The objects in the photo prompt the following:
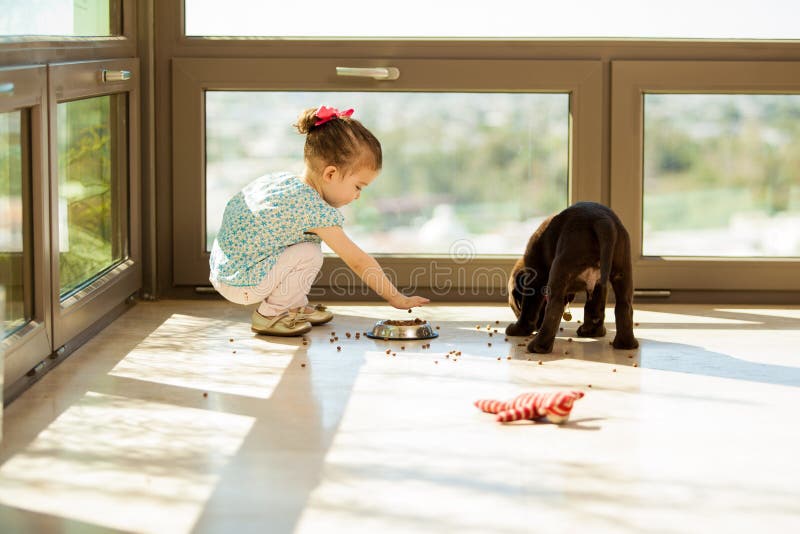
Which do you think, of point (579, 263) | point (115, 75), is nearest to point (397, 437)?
point (579, 263)

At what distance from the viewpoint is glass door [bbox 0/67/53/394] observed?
2582 mm

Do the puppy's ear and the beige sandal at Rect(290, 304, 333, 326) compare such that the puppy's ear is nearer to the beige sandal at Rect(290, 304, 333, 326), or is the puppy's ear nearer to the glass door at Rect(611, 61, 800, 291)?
the beige sandal at Rect(290, 304, 333, 326)

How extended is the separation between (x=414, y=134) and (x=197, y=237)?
81cm

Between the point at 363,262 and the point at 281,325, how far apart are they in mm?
301

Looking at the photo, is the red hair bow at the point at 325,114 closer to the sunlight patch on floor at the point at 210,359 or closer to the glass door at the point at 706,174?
the sunlight patch on floor at the point at 210,359

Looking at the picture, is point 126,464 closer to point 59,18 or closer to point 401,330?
point 401,330

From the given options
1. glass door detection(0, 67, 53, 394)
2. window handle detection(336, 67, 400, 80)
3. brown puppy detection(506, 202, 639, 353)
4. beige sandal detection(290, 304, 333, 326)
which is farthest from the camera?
window handle detection(336, 67, 400, 80)

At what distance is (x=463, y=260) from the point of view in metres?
4.00

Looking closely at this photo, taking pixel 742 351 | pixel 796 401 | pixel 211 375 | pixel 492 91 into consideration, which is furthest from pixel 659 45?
pixel 211 375

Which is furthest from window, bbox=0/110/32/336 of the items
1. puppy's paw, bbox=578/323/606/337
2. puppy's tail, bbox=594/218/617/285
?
puppy's paw, bbox=578/323/606/337

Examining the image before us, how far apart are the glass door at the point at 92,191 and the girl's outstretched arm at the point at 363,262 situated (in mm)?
650

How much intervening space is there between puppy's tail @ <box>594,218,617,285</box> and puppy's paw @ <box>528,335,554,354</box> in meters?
0.22

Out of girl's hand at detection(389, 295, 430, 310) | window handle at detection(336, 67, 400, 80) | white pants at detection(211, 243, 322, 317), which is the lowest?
girl's hand at detection(389, 295, 430, 310)

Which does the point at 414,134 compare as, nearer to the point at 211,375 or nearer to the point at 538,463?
the point at 211,375
